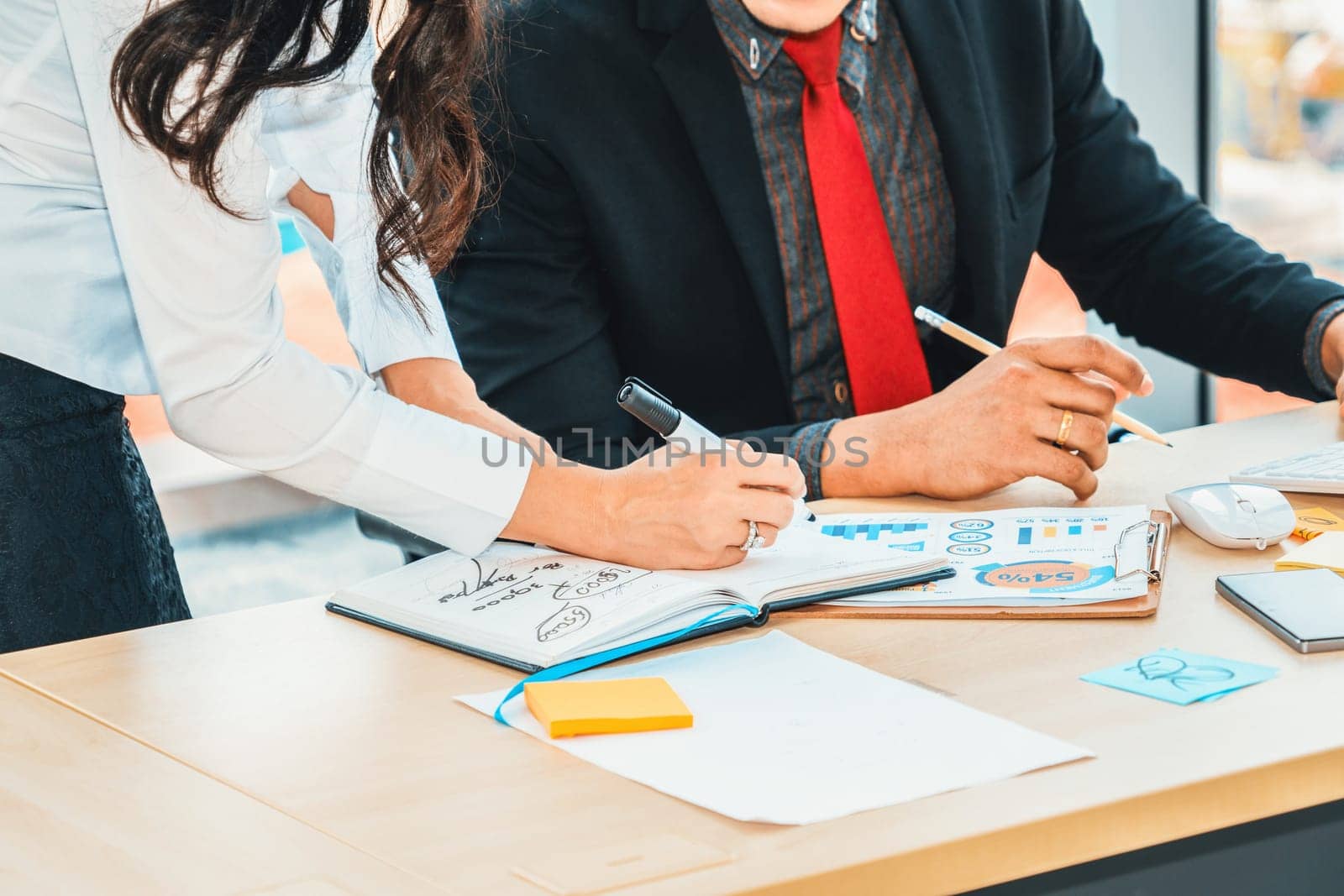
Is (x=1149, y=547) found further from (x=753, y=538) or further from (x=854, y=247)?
(x=854, y=247)

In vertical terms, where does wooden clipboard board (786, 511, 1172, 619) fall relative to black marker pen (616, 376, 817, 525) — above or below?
below

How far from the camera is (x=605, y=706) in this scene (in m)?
0.79

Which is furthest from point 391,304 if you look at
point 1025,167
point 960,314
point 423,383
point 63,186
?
point 1025,167

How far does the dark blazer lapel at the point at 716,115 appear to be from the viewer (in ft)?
4.84

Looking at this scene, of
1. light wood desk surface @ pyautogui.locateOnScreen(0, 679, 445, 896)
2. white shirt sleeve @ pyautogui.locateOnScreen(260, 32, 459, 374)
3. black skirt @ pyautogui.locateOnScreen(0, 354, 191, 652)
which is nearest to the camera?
light wood desk surface @ pyautogui.locateOnScreen(0, 679, 445, 896)

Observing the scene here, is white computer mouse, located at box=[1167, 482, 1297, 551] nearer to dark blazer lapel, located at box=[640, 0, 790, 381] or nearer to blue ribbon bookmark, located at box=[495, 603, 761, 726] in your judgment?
blue ribbon bookmark, located at box=[495, 603, 761, 726]

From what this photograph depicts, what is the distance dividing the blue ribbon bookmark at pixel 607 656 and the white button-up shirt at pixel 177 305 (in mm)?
196

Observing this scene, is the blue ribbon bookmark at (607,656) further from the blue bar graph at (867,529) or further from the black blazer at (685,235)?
the black blazer at (685,235)

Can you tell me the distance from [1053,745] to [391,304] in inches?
29.4

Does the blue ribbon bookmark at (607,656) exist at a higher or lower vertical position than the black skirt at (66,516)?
lower

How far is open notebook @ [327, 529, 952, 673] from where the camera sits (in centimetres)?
90

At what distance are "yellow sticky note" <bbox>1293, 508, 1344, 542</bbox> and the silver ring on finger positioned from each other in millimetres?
420

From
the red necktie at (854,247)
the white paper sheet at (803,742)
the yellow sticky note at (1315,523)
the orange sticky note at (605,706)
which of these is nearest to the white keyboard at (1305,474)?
the yellow sticky note at (1315,523)

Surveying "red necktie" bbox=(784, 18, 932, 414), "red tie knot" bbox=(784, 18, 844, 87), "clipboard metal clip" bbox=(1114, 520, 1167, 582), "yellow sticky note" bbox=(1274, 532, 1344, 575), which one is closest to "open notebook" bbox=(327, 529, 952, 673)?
"clipboard metal clip" bbox=(1114, 520, 1167, 582)
